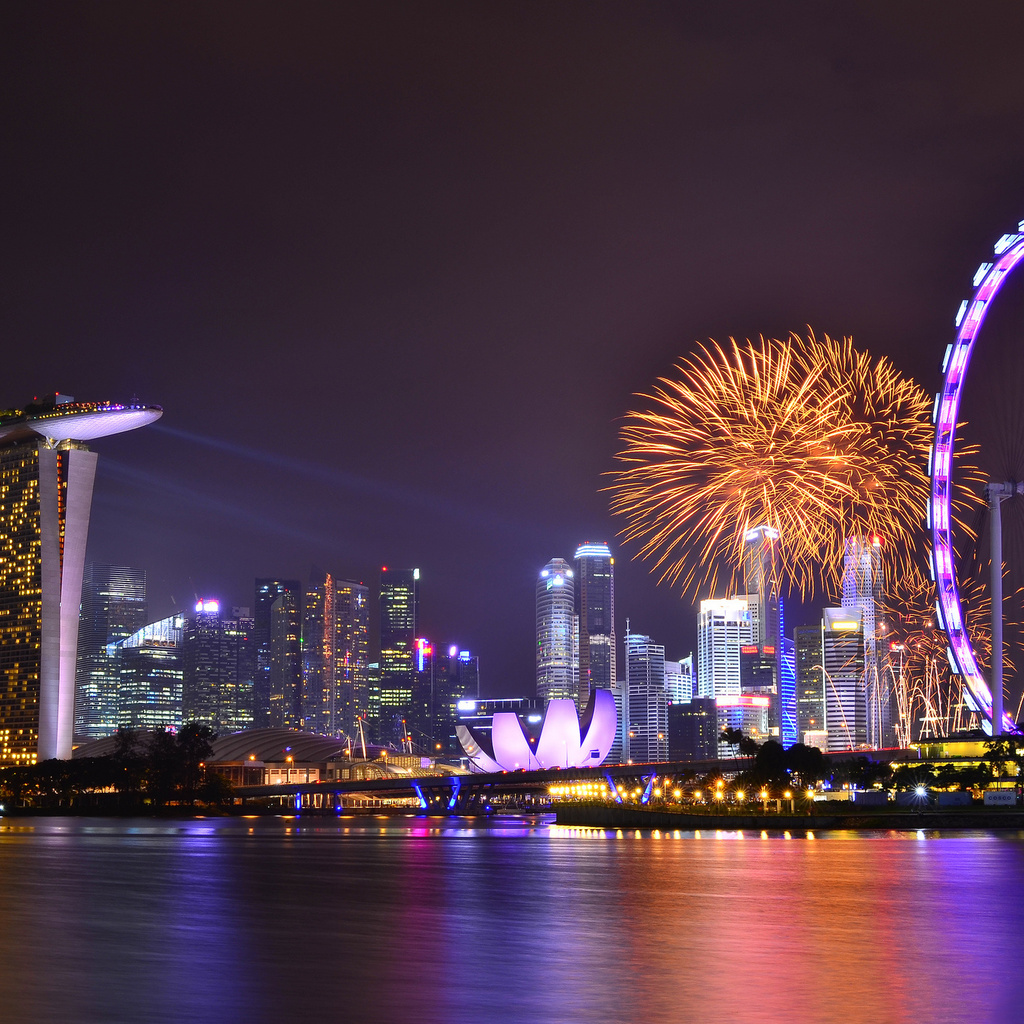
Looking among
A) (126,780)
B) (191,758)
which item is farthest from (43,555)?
(191,758)

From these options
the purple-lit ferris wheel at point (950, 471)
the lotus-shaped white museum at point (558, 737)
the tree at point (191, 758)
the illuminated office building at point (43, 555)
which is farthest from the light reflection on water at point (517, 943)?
the illuminated office building at point (43, 555)

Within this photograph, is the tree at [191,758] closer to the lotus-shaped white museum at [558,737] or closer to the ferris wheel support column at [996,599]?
the lotus-shaped white museum at [558,737]

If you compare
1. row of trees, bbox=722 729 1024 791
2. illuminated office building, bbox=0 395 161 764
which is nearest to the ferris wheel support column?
row of trees, bbox=722 729 1024 791

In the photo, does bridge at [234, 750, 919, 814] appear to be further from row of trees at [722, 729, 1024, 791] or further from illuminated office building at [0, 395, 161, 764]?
illuminated office building at [0, 395, 161, 764]

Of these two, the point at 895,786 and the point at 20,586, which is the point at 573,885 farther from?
the point at 20,586

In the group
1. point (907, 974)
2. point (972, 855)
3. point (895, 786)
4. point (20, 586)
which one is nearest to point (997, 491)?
point (972, 855)

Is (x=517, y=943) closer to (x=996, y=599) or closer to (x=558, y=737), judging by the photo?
(x=996, y=599)
